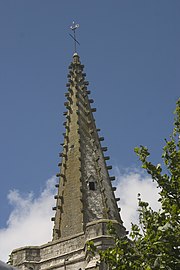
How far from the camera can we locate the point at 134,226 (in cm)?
1011

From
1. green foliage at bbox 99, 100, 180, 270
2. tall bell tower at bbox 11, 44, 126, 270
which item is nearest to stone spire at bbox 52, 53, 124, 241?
tall bell tower at bbox 11, 44, 126, 270

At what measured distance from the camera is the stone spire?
22.5 meters

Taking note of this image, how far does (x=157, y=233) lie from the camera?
9359 millimetres

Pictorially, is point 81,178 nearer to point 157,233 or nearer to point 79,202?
point 79,202

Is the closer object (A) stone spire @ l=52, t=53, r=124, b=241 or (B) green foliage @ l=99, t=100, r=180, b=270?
(B) green foliage @ l=99, t=100, r=180, b=270

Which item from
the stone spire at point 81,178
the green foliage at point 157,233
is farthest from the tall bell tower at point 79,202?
the green foliage at point 157,233

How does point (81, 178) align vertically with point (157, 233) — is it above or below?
above

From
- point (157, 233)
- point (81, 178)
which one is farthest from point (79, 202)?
point (157, 233)

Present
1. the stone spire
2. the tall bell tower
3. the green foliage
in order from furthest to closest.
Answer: the stone spire < the tall bell tower < the green foliage

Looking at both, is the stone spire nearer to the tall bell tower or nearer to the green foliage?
the tall bell tower

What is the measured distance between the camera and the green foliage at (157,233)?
30.0ft

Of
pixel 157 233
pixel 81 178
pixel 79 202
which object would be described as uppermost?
pixel 81 178

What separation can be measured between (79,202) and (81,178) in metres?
1.19

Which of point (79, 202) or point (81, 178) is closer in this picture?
point (79, 202)
